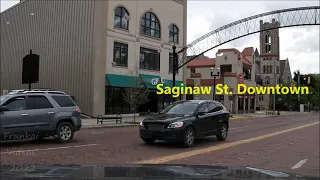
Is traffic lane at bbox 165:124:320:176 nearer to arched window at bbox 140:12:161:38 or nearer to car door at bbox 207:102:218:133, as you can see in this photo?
car door at bbox 207:102:218:133

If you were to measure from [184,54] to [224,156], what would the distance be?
24.9m

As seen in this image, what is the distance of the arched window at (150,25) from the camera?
34.3 meters

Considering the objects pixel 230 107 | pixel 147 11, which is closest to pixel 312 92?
pixel 230 107

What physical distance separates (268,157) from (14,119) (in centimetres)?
819

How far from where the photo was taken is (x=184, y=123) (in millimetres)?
12984

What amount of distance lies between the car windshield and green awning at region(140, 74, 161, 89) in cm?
1829

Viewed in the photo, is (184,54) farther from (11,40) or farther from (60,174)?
(60,174)

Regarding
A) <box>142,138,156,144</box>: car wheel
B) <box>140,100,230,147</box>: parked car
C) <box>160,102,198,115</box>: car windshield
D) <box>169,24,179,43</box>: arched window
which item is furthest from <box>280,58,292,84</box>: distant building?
<box>142,138,156,144</box>: car wheel

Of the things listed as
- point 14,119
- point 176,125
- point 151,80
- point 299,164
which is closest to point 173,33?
point 151,80

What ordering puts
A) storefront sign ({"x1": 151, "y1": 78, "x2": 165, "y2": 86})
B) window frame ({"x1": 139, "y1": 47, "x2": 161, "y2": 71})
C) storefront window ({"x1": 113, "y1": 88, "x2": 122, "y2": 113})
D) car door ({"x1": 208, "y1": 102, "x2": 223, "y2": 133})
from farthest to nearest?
window frame ({"x1": 139, "y1": 47, "x2": 161, "y2": 71}) → storefront sign ({"x1": 151, "y1": 78, "x2": 165, "y2": 86}) → storefront window ({"x1": 113, "y1": 88, "x2": 122, "y2": 113}) → car door ({"x1": 208, "y1": 102, "x2": 223, "y2": 133})

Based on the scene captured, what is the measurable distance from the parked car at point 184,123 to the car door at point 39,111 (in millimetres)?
3301

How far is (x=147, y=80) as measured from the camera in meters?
33.3

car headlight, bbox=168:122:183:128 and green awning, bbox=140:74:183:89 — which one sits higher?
green awning, bbox=140:74:183:89

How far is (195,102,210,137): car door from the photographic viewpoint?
13.8 m
